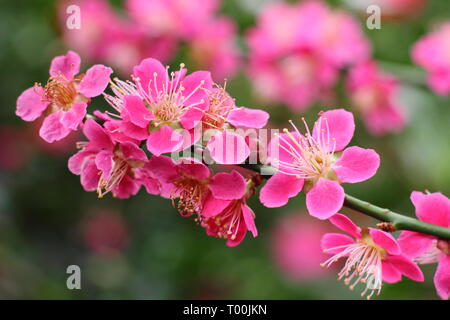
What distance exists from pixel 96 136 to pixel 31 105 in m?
0.17

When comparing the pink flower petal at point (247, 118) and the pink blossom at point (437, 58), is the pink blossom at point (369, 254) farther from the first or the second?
the pink blossom at point (437, 58)

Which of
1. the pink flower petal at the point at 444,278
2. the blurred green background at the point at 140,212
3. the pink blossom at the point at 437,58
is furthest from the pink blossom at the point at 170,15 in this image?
the pink flower petal at the point at 444,278

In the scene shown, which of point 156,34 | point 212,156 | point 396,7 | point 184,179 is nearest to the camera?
point 212,156

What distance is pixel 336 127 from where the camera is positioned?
0.98 meters

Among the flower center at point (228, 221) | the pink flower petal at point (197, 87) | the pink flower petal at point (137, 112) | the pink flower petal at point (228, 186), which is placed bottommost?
the flower center at point (228, 221)

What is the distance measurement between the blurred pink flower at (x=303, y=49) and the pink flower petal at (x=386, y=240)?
Answer: 1.00 m

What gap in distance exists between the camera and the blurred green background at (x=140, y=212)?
222 cm

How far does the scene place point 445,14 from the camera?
2.45 metres

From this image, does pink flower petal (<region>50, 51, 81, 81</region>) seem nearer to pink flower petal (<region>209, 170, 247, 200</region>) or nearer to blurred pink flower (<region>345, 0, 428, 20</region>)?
pink flower petal (<region>209, 170, 247, 200</region>)

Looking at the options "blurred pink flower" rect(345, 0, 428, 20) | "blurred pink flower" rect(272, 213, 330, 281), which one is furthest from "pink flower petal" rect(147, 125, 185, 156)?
"blurred pink flower" rect(345, 0, 428, 20)

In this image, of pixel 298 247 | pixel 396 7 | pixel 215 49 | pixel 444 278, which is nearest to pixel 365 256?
pixel 444 278

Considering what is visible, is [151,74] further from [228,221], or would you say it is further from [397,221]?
[397,221]

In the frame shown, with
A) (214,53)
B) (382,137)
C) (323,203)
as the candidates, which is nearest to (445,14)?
(382,137)

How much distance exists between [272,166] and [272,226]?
5.21 feet
